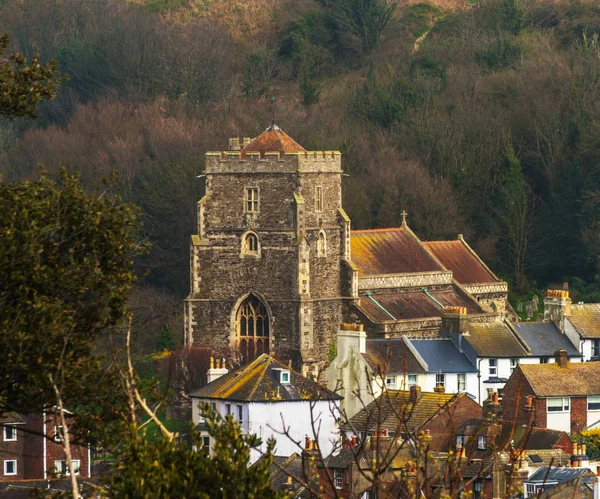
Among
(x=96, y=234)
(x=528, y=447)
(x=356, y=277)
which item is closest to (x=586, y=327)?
(x=356, y=277)

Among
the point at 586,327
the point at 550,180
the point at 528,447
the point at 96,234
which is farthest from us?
the point at 550,180

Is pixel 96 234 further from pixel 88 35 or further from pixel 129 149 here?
pixel 88 35

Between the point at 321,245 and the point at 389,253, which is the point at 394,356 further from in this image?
the point at 389,253

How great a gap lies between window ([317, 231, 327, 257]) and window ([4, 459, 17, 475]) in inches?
772

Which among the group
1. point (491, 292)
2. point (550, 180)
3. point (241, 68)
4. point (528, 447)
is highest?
point (241, 68)

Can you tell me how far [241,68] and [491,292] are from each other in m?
39.7

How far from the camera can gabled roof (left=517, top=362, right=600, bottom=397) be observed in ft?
186

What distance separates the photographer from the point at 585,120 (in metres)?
87.0

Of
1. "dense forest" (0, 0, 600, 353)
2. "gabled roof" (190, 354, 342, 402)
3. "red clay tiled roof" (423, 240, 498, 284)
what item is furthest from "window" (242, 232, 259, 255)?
"gabled roof" (190, 354, 342, 402)

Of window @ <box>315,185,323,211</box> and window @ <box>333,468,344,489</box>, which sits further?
window @ <box>315,185,323,211</box>

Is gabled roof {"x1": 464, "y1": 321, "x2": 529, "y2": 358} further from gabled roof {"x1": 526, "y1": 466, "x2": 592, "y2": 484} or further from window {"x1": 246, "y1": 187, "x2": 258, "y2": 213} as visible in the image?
gabled roof {"x1": 526, "y1": 466, "x2": 592, "y2": 484}

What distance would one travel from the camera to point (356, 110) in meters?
96.8

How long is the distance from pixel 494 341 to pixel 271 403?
12.7 metres

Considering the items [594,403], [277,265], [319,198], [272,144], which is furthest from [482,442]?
[272,144]
